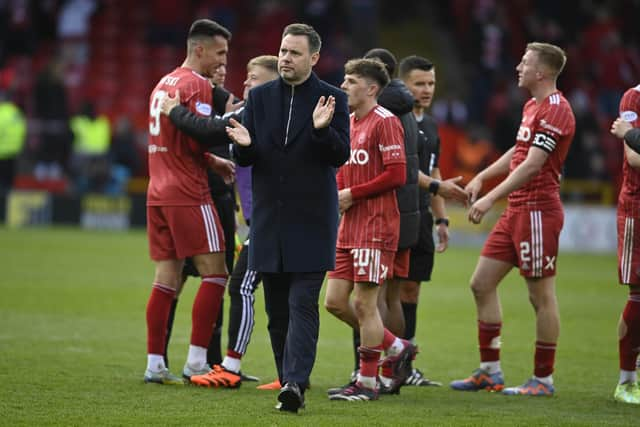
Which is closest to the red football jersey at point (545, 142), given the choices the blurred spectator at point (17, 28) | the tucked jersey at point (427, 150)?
the tucked jersey at point (427, 150)

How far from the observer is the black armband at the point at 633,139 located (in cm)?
761

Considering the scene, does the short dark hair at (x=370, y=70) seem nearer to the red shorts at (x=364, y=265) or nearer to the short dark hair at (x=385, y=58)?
the short dark hair at (x=385, y=58)

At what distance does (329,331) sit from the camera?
39.2 feet

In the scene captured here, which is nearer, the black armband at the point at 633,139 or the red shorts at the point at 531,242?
the black armband at the point at 633,139

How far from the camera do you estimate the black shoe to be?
689 centimetres

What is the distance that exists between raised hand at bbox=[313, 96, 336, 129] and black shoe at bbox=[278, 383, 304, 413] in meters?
1.55

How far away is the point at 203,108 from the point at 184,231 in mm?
869

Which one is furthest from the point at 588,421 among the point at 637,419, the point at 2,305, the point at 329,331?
the point at 2,305

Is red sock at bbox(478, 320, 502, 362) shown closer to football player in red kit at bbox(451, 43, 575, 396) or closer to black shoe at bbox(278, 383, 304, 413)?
football player in red kit at bbox(451, 43, 575, 396)

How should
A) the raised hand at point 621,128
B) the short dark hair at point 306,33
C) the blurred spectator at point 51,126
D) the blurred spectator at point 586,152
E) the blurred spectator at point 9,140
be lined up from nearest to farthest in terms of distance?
1. the short dark hair at point 306,33
2. the raised hand at point 621,128
3. the blurred spectator at point 9,140
4. the blurred spectator at point 51,126
5. the blurred spectator at point 586,152

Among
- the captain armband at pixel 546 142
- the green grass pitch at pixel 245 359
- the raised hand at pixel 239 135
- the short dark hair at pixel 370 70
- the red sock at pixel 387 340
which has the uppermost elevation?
the short dark hair at pixel 370 70

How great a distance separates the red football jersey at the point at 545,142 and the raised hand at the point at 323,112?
205cm

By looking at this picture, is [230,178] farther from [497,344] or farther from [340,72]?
[340,72]

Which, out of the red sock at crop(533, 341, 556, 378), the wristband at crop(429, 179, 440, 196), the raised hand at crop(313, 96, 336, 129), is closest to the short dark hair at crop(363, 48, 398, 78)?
the wristband at crop(429, 179, 440, 196)
